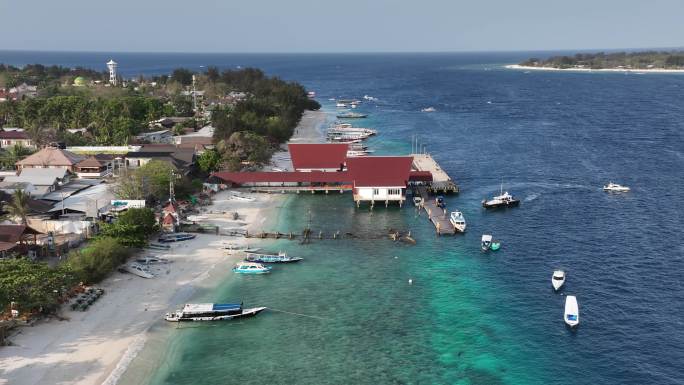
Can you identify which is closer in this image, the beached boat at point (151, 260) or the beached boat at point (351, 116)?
the beached boat at point (151, 260)

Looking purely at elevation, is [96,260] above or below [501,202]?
above

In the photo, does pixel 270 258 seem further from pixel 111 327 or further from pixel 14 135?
pixel 14 135

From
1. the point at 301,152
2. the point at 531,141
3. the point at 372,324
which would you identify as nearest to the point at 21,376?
the point at 372,324

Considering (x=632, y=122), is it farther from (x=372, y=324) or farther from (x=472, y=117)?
(x=372, y=324)

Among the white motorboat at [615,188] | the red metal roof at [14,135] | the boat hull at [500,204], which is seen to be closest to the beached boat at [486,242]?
the boat hull at [500,204]

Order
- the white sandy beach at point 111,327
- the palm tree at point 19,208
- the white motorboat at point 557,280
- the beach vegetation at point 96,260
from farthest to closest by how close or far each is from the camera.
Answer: the palm tree at point 19,208 < the white motorboat at point 557,280 < the beach vegetation at point 96,260 < the white sandy beach at point 111,327

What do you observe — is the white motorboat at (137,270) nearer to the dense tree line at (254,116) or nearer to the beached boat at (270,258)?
the beached boat at (270,258)

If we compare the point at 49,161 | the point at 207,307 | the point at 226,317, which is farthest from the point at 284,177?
the point at 226,317
